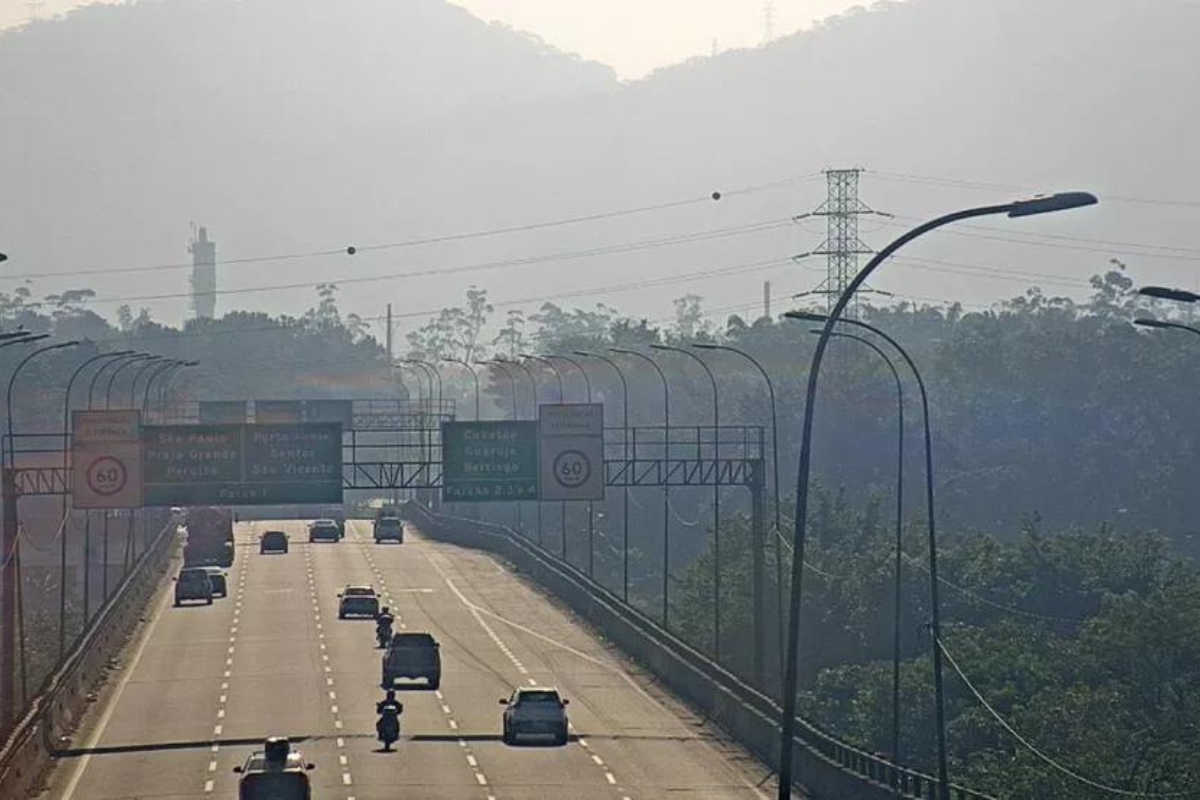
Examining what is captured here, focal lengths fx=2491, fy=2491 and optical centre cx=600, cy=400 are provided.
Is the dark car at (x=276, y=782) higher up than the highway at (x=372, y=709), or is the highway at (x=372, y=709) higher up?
the dark car at (x=276, y=782)

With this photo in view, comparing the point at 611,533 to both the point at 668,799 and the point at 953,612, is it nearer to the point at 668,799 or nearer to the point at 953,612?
the point at 953,612

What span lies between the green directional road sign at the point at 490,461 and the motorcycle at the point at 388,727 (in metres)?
15.4

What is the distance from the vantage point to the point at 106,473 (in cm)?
6831

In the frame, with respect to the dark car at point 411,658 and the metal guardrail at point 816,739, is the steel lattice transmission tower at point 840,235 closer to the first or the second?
the metal guardrail at point 816,739

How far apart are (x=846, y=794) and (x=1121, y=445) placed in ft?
398

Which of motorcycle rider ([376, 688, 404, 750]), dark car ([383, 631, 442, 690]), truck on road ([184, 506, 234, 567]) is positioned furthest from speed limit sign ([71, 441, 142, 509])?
truck on road ([184, 506, 234, 567])

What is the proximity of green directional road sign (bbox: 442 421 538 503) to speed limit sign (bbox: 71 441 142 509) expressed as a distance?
349 inches

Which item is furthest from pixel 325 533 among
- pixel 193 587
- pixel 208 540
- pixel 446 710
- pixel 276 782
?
pixel 276 782

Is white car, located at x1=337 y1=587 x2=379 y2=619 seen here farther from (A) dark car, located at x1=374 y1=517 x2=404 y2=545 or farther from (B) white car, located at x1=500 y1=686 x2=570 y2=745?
(A) dark car, located at x1=374 y1=517 x2=404 y2=545

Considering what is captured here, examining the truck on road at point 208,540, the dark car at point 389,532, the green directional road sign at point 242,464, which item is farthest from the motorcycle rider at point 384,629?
the dark car at point 389,532

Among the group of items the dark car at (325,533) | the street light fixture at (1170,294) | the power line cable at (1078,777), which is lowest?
the power line cable at (1078,777)

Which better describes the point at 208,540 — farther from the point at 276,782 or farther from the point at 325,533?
the point at 276,782

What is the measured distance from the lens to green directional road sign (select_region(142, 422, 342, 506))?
69125 millimetres

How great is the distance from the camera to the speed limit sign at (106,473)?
68.0 m
